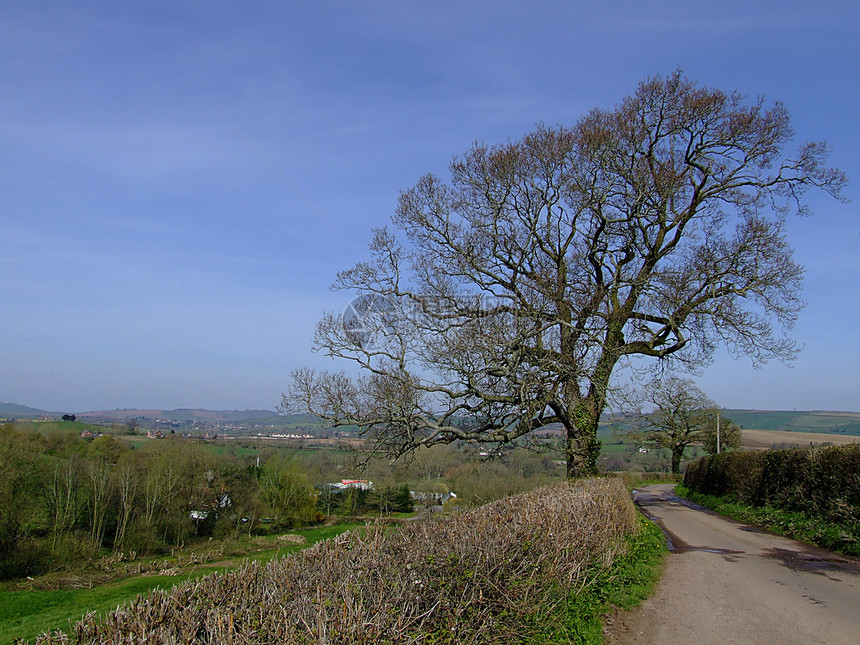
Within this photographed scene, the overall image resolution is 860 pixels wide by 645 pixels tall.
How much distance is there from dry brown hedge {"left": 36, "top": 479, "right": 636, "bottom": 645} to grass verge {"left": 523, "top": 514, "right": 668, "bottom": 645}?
8.3 inches

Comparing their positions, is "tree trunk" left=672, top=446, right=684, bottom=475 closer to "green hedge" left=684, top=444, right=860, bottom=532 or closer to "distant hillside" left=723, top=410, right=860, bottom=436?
"distant hillside" left=723, top=410, right=860, bottom=436

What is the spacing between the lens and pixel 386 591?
3605 millimetres

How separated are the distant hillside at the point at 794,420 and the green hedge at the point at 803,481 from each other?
42.9 meters

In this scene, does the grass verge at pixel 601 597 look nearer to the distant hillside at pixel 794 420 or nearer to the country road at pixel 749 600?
the country road at pixel 749 600

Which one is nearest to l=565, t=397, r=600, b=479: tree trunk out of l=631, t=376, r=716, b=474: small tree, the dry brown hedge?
the dry brown hedge

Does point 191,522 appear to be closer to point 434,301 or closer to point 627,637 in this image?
point 434,301

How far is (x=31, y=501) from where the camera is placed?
36719mm

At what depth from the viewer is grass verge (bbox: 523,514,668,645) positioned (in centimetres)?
512

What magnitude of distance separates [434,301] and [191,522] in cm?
4422

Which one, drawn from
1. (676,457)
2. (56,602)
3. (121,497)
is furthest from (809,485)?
(121,497)

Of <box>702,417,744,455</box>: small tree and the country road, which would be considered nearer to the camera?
the country road

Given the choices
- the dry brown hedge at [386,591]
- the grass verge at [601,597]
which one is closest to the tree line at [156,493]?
the grass verge at [601,597]

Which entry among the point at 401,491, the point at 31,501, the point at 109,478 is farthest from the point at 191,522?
the point at 401,491

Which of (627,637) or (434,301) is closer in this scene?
(627,637)
